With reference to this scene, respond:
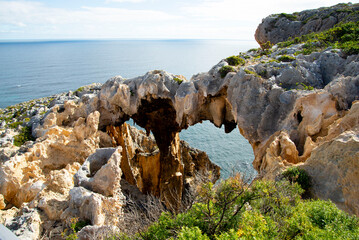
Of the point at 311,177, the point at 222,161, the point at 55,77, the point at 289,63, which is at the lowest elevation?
the point at 222,161

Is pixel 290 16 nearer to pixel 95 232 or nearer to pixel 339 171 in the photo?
pixel 339 171

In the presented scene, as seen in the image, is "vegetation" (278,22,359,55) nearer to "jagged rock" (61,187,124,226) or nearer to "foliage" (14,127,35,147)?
"jagged rock" (61,187,124,226)

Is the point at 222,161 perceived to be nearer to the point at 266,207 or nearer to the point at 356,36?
the point at 356,36

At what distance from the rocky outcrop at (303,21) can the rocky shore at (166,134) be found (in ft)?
26.4

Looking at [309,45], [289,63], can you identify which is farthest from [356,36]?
[289,63]

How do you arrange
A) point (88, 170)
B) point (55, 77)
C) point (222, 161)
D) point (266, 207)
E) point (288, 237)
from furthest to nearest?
point (55, 77) → point (222, 161) → point (88, 170) → point (266, 207) → point (288, 237)

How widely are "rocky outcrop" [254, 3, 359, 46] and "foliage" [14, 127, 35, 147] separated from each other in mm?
33202

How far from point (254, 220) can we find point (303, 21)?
40.1 metres

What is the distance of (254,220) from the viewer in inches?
311

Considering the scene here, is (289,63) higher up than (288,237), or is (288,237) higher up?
(289,63)

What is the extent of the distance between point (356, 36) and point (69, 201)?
28438 millimetres

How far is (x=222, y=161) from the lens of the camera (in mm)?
46250

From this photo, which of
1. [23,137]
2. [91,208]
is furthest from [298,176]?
[23,137]

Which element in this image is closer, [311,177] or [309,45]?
[311,177]
